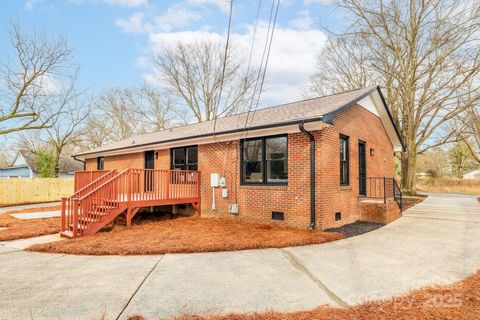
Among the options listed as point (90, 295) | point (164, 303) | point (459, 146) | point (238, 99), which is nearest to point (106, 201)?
point (90, 295)

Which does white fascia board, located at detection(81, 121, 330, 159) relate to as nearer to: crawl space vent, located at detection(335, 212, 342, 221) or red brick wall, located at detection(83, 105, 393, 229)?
red brick wall, located at detection(83, 105, 393, 229)

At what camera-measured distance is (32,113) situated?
18266mm

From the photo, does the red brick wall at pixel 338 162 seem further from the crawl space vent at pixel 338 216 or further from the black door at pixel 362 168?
the black door at pixel 362 168

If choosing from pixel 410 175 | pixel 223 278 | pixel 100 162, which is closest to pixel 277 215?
pixel 223 278

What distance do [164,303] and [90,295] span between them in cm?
102

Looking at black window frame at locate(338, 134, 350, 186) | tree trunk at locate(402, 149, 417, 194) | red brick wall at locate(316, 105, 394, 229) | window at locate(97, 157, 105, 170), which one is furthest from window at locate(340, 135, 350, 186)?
tree trunk at locate(402, 149, 417, 194)

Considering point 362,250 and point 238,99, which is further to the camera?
point 238,99

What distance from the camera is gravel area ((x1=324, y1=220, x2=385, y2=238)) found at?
727 cm

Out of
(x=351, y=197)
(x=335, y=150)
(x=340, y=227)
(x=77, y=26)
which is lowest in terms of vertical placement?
(x=340, y=227)

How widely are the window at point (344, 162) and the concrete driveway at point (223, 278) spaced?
273cm

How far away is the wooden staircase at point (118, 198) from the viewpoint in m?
7.02

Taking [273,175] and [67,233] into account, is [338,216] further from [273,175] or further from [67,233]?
[67,233]

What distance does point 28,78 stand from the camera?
17.8 metres

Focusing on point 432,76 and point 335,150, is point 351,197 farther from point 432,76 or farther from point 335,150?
point 432,76
